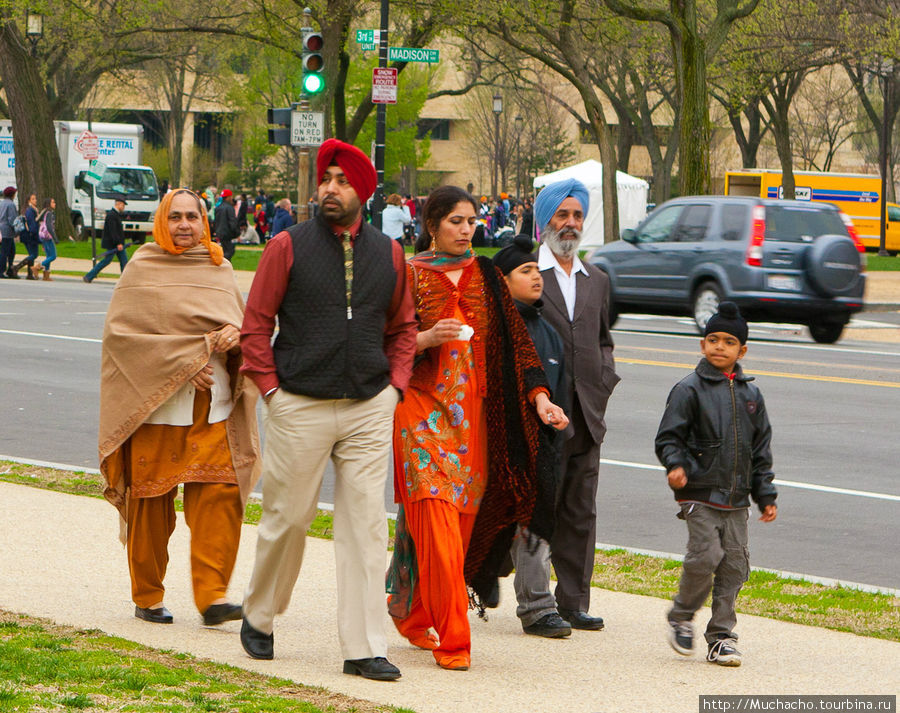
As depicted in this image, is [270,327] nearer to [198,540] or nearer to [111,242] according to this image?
[198,540]

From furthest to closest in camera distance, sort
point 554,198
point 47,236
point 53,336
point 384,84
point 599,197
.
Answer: point 599,197 → point 47,236 → point 384,84 → point 53,336 → point 554,198

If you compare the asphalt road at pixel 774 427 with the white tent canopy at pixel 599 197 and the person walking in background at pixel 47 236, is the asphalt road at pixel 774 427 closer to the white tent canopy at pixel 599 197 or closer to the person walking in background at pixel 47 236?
the person walking in background at pixel 47 236

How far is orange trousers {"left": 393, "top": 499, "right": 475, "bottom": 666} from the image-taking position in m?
5.34

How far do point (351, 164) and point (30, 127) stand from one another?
35.7 metres

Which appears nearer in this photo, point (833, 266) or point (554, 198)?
point (554, 198)

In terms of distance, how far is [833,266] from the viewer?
62.1ft

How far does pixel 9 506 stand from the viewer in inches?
321

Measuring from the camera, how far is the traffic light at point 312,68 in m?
18.7

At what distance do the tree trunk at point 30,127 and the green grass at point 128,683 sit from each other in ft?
115

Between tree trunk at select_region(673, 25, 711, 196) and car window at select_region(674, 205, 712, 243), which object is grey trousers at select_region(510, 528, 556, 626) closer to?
car window at select_region(674, 205, 712, 243)

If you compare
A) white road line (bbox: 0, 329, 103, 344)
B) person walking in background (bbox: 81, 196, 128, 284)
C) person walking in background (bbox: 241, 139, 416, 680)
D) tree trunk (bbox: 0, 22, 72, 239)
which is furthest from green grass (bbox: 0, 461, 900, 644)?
tree trunk (bbox: 0, 22, 72, 239)

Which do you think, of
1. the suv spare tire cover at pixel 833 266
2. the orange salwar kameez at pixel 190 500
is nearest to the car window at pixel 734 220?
the suv spare tire cover at pixel 833 266

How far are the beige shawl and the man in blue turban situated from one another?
49.4 inches

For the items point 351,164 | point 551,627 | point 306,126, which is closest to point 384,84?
point 306,126
